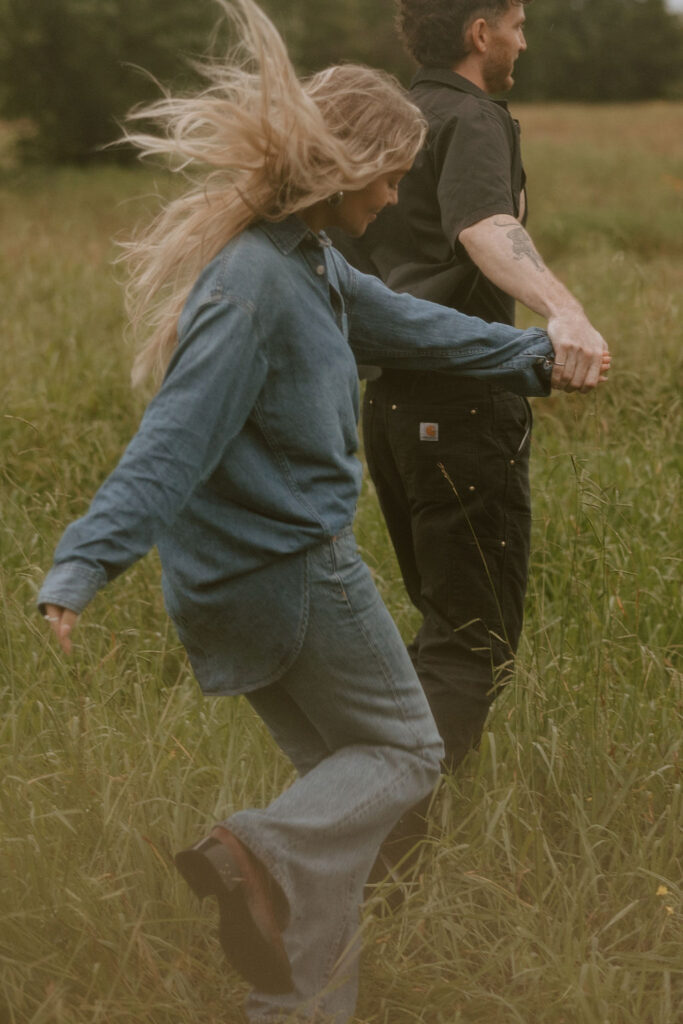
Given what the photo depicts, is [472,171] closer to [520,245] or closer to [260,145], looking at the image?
[520,245]

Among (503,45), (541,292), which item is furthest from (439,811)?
(503,45)

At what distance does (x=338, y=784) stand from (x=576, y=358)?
978 millimetres

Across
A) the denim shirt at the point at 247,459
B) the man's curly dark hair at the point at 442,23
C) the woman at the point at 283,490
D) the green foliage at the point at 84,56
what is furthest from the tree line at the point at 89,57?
the denim shirt at the point at 247,459

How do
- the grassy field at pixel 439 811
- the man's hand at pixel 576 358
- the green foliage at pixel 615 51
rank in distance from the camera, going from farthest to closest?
the green foliage at pixel 615 51 < the man's hand at pixel 576 358 < the grassy field at pixel 439 811

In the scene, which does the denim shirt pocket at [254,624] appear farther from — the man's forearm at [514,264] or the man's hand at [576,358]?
the man's forearm at [514,264]

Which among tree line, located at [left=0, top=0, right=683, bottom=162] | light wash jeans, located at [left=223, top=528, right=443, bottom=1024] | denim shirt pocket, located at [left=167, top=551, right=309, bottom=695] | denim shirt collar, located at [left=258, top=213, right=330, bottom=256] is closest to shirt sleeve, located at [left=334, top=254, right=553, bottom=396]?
denim shirt collar, located at [left=258, top=213, right=330, bottom=256]

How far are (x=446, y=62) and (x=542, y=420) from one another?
2.96 metres

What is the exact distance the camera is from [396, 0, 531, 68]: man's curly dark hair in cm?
282

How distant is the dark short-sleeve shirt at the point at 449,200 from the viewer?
266cm

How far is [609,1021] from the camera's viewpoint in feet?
7.13

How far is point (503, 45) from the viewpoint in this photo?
9.40 ft

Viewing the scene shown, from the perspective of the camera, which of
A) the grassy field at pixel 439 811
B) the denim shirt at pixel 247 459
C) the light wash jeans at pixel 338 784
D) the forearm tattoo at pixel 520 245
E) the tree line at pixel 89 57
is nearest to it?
the denim shirt at pixel 247 459

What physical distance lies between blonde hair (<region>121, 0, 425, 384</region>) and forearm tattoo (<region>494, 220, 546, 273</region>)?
49cm

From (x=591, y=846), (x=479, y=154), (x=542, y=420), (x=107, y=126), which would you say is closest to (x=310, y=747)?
(x=591, y=846)
